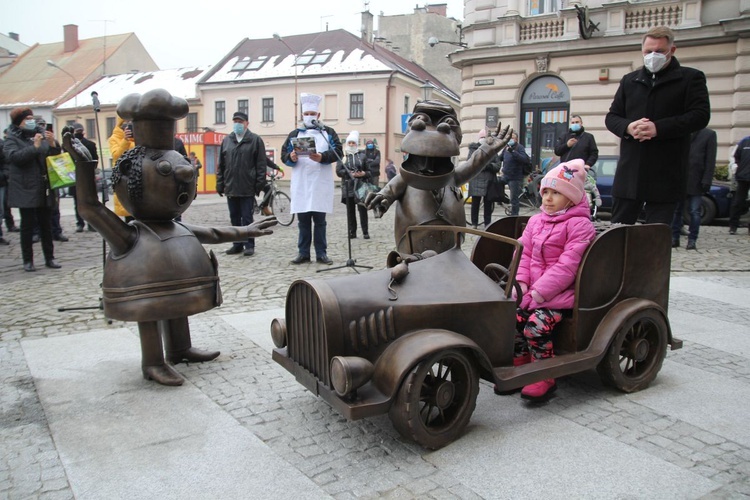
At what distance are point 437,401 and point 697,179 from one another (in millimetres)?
8022

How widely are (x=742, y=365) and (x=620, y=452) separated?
1785 millimetres

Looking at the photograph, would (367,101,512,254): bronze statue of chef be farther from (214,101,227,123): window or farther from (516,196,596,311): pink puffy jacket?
(214,101,227,123): window

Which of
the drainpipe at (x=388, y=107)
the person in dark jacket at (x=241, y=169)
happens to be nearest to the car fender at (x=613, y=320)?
the person in dark jacket at (x=241, y=169)

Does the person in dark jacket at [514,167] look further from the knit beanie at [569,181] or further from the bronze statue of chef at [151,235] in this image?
the bronze statue of chef at [151,235]

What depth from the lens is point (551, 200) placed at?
356cm

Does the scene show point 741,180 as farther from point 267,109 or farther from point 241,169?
point 267,109

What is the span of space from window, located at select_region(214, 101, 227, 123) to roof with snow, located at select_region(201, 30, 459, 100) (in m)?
1.37

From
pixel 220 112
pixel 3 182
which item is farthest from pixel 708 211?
pixel 220 112

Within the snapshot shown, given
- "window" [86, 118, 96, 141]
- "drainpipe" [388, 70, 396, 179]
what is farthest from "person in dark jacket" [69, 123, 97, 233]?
"window" [86, 118, 96, 141]

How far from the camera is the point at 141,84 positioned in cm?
4297

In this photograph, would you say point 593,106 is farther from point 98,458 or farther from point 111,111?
point 111,111

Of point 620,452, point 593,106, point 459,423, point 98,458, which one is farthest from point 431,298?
point 593,106

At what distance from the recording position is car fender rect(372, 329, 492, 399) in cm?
271

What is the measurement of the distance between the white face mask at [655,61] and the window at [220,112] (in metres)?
37.6
